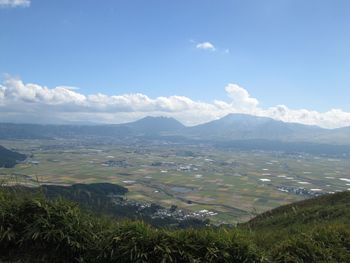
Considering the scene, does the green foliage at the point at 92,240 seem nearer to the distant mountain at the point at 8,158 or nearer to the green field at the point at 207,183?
the green field at the point at 207,183

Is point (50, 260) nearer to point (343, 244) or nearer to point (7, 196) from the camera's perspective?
point (7, 196)

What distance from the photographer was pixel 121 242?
24.7 ft

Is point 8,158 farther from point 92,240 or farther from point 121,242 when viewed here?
point 121,242

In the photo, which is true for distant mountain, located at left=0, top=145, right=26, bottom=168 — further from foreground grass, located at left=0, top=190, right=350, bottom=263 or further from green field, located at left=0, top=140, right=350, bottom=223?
foreground grass, located at left=0, top=190, right=350, bottom=263

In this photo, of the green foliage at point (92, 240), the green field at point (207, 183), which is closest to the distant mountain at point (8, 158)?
the green field at point (207, 183)

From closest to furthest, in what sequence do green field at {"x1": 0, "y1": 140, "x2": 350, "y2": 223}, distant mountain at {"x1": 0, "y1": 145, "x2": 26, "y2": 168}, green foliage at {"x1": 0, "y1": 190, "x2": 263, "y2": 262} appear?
1. green foliage at {"x1": 0, "y1": 190, "x2": 263, "y2": 262}
2. green field at {"x1": 0, "y1": 140, "x2": 350, "y2": 223}
3. distant mountain at {"x1": 0, "y1": 145, "x2": 26, "y2": 168}

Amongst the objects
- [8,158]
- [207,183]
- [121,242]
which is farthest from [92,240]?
[8,158]

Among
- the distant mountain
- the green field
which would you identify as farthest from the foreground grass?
the distant mountain

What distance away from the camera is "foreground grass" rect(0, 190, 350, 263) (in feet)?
24.4

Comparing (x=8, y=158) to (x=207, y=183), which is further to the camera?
(x=8, y=158)

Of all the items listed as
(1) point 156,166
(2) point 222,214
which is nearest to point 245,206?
(2) point 222,214

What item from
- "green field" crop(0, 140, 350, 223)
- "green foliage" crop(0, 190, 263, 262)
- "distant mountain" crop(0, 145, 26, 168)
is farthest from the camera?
"distant mountain" crop(0, 145, 26, 168)

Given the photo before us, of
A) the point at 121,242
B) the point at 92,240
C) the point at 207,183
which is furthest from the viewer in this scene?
the point at 207,183

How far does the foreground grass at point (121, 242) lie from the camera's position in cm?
743
